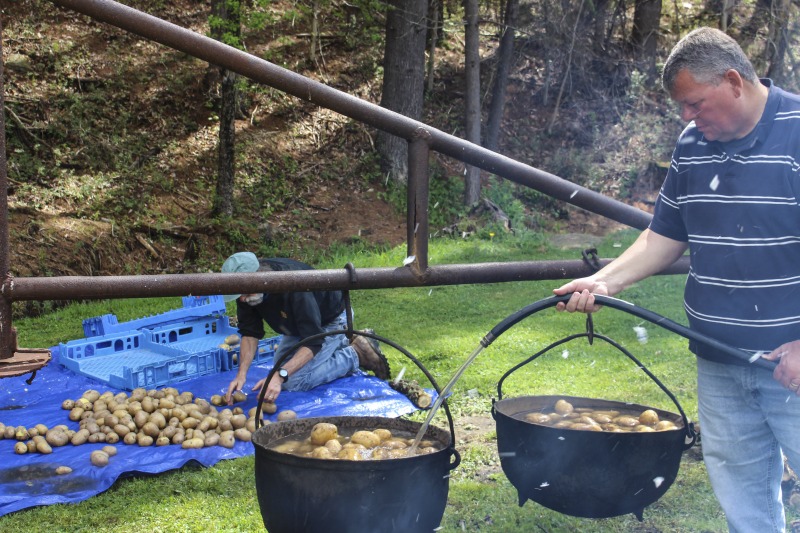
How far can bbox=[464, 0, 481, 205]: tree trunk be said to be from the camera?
11.4 metres

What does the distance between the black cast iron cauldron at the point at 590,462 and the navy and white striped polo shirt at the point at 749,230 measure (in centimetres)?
34

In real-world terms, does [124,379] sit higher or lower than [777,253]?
lower

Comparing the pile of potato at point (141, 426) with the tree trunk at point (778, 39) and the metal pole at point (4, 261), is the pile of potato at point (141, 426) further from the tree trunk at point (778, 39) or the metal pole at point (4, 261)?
the tree trunk at point (778, 39)

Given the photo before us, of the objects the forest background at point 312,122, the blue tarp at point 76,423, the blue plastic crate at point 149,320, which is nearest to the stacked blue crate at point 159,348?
the blue plastic crate at point 149,320

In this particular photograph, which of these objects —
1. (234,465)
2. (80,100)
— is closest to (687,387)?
(234,465)

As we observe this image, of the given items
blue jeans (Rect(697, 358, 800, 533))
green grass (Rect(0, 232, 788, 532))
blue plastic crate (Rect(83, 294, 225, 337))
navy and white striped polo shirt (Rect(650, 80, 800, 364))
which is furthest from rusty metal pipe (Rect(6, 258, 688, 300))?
blue plastic crate (Rect(83, 294, 225, 337))

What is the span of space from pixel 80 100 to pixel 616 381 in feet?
29.8

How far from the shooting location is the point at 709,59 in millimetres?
2539

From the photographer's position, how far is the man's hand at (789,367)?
247 cm

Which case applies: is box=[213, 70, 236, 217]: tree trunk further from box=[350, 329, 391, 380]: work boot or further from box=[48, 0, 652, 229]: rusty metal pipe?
box=[48, 0, 652, 229]: rusty metal pipe

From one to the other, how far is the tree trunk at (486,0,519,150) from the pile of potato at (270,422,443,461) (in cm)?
1018

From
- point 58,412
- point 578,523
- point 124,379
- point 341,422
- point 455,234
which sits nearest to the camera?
point 341,422

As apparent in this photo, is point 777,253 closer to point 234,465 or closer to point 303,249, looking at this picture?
point 234,465

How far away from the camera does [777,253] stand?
8.43 ft
